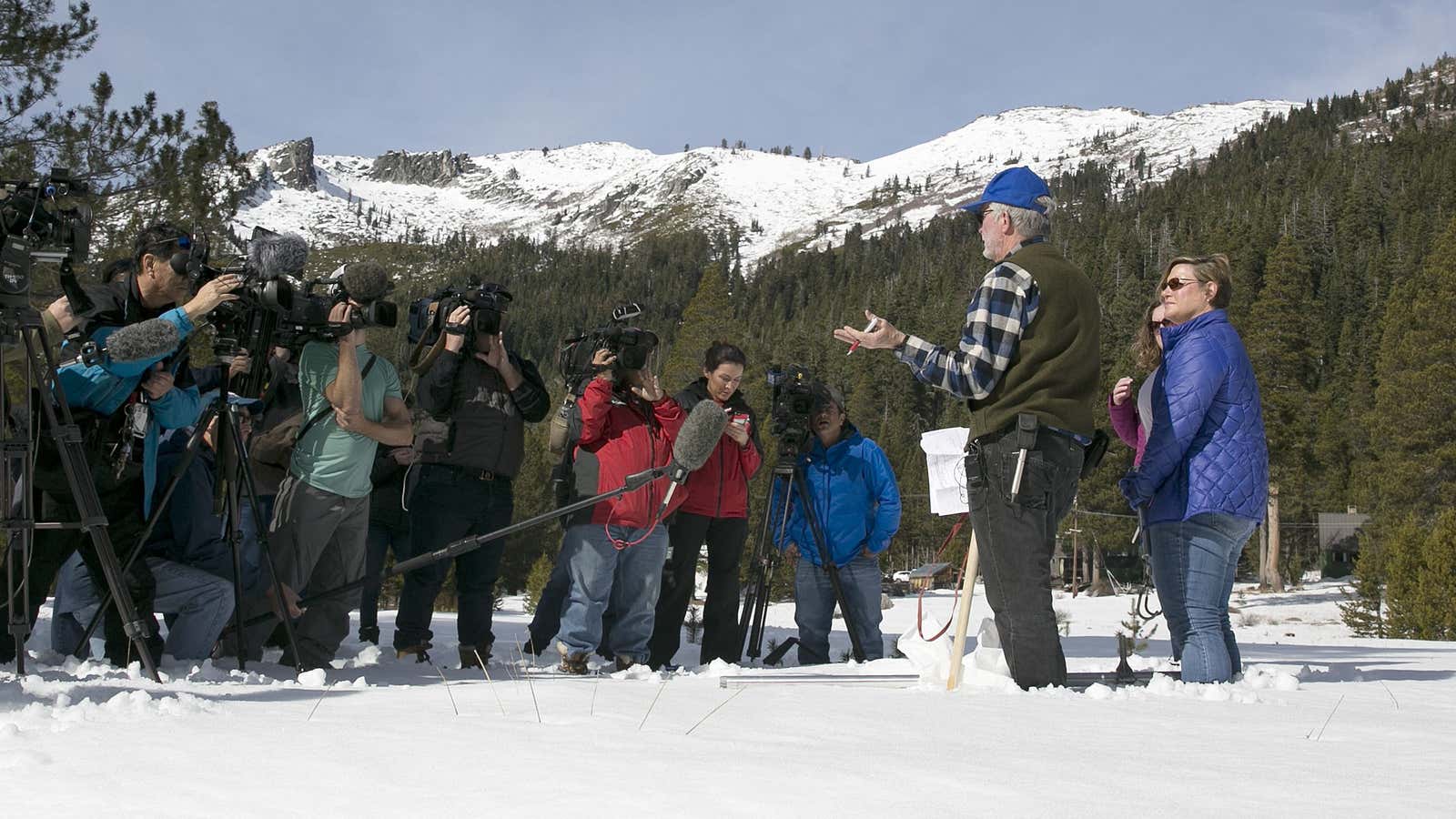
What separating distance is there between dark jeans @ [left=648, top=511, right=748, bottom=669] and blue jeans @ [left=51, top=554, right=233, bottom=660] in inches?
94.0

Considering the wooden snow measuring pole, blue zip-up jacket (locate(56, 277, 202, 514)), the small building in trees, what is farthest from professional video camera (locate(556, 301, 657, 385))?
the small building in trees

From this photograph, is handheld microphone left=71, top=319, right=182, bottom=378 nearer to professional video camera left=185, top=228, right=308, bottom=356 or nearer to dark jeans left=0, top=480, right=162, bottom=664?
professional video camera left=185, top=228, right=308, bottom=356

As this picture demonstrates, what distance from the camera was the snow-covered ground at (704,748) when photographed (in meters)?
2.14

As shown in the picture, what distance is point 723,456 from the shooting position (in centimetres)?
659

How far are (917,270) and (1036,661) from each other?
137005 millimetres

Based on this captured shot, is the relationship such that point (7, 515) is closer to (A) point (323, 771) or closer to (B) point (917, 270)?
(A) point (323, 771)

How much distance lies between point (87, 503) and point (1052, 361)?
11.0 feet

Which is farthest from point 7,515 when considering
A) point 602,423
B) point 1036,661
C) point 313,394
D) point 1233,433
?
point 1233,433

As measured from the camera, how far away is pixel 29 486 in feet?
12.2

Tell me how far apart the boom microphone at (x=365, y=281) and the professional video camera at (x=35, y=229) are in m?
1.23

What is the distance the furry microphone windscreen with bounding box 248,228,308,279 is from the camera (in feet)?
16.3

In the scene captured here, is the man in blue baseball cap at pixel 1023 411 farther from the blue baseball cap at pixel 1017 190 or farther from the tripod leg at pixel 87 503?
the tripod leg at pixel 87 503

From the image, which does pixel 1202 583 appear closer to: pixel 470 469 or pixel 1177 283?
pixel 1177 283

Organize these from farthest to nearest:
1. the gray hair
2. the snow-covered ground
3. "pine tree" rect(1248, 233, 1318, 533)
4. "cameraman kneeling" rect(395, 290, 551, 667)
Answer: "pine tree" rect(1248, 233, 1318, 533)
"cameraman kneeling" rect(395, 290, 551, 667)
the gray hair
the snow-covered ground
